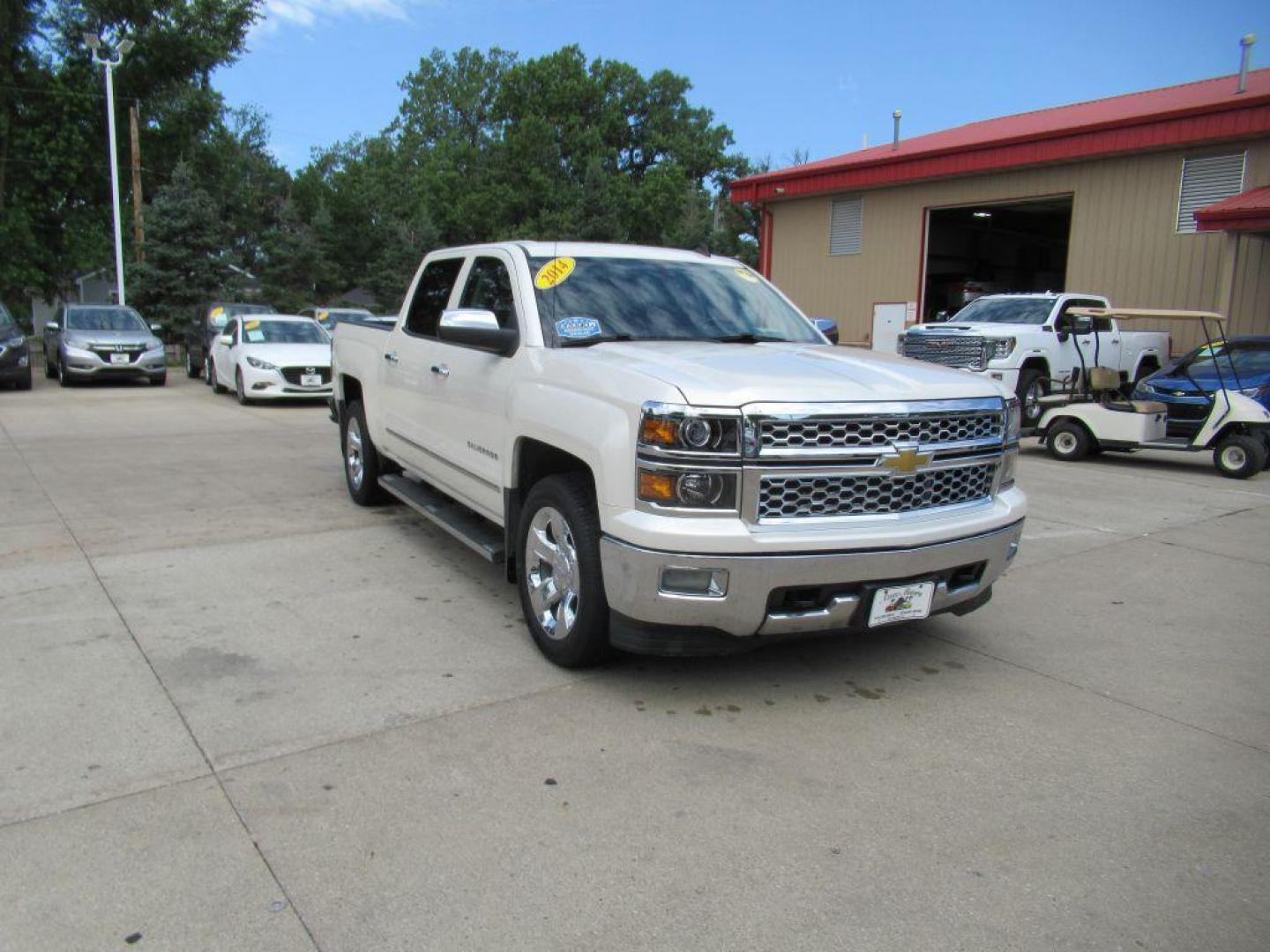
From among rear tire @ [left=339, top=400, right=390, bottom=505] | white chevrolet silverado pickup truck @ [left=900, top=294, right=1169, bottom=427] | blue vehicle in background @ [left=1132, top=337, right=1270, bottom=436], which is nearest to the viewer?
rear tire @ [left=339, top=400, right=390, bottom=505]

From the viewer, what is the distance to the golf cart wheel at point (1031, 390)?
13530 millimetres

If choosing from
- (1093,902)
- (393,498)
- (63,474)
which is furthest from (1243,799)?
(63,474)

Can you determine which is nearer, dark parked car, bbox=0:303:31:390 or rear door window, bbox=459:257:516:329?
rear door window, bbox=459:257:516:329

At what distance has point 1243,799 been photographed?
11.0 ft

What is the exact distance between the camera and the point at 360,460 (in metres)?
7.63

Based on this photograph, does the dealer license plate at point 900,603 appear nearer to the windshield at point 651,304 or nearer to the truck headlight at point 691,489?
the truck headlight at point 691,489

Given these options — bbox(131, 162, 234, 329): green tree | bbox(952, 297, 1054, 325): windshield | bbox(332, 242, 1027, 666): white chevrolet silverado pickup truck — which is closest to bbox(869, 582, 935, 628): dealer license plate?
bbox(332, 242, 1027, 666): white chevrolet silverado pickup truck

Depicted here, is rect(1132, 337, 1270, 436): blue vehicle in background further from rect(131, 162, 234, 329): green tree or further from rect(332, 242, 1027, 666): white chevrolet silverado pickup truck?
rect(131, 162, 234, 329): green tree

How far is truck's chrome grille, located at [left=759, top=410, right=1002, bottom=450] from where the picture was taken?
366 cm

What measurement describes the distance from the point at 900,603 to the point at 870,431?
719 millimetres

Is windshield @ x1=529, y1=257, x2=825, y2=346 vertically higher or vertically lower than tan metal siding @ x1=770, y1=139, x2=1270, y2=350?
lower

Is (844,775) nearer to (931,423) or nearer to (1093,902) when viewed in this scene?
(1093,902)

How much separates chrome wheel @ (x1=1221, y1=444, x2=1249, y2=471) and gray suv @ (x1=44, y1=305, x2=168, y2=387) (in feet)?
58.4

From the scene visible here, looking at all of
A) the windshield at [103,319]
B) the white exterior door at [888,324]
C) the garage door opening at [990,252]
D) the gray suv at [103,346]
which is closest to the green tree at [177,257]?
the gray suv at [103,346]
